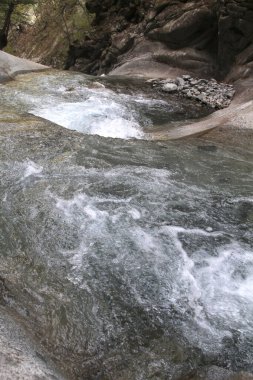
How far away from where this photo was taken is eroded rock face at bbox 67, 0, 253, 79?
16531 mm

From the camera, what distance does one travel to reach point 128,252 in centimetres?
589

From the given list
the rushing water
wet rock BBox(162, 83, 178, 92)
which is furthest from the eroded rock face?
the rushing water

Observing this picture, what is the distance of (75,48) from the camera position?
91.2 feet

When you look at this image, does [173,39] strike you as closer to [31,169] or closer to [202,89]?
[202,89]

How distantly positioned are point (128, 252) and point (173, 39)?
15944 mm

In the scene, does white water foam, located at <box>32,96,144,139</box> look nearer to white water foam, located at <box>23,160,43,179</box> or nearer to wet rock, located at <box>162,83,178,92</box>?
wet rock, located at <box>162,83,178,92</box>

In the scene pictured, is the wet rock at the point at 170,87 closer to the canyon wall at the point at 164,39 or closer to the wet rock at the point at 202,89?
the wet rock at the point at 202,89

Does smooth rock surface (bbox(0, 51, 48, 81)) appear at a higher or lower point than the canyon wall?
lower

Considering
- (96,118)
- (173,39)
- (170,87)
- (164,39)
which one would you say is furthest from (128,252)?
(164,39)

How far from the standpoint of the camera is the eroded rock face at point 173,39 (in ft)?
54.2

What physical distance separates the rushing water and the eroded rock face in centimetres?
835

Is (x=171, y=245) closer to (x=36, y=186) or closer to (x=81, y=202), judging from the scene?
(x=81, y=202)

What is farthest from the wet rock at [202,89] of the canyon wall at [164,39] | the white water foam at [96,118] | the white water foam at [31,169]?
the white water foam at [31,169]

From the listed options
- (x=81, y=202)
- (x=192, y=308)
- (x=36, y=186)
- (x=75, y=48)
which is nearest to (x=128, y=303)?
(x=192, y=308)
